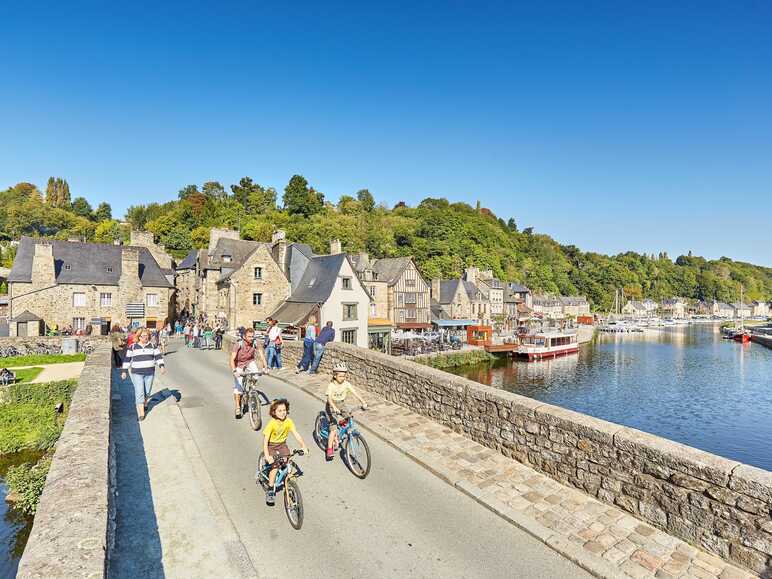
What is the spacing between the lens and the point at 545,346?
5381cm

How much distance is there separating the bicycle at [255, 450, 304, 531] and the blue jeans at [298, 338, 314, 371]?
885cm

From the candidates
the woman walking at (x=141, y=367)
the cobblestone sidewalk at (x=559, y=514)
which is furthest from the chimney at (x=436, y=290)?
the woman walking at (x=141, y=367)

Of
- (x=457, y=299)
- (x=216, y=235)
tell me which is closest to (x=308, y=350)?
(x=216, y=235)

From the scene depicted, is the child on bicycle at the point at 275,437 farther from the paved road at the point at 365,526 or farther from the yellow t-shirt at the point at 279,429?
the paved road at the point at 365,526

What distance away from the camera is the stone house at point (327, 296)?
32906 millimetres

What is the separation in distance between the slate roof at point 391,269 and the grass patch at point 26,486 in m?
40.6

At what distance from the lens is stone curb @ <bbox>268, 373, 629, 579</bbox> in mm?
4535

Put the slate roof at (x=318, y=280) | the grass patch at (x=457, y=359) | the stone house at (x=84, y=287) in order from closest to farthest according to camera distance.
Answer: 1. the stone house at (x=84, y=287)
2. the slate roof at (x=318, y=280)
3. the grass patch at (x=457, y=359)

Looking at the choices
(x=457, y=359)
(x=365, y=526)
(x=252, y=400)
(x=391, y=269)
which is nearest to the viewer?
(x=365, y=526)

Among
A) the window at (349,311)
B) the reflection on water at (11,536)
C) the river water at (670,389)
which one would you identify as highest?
the window at (349,311)

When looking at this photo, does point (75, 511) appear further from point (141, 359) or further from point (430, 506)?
point (141, 359)

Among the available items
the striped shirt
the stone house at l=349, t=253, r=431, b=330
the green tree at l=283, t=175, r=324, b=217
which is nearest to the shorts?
the striped shirt

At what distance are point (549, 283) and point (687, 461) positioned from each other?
131 metres

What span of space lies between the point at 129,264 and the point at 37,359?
16533 millimetres
